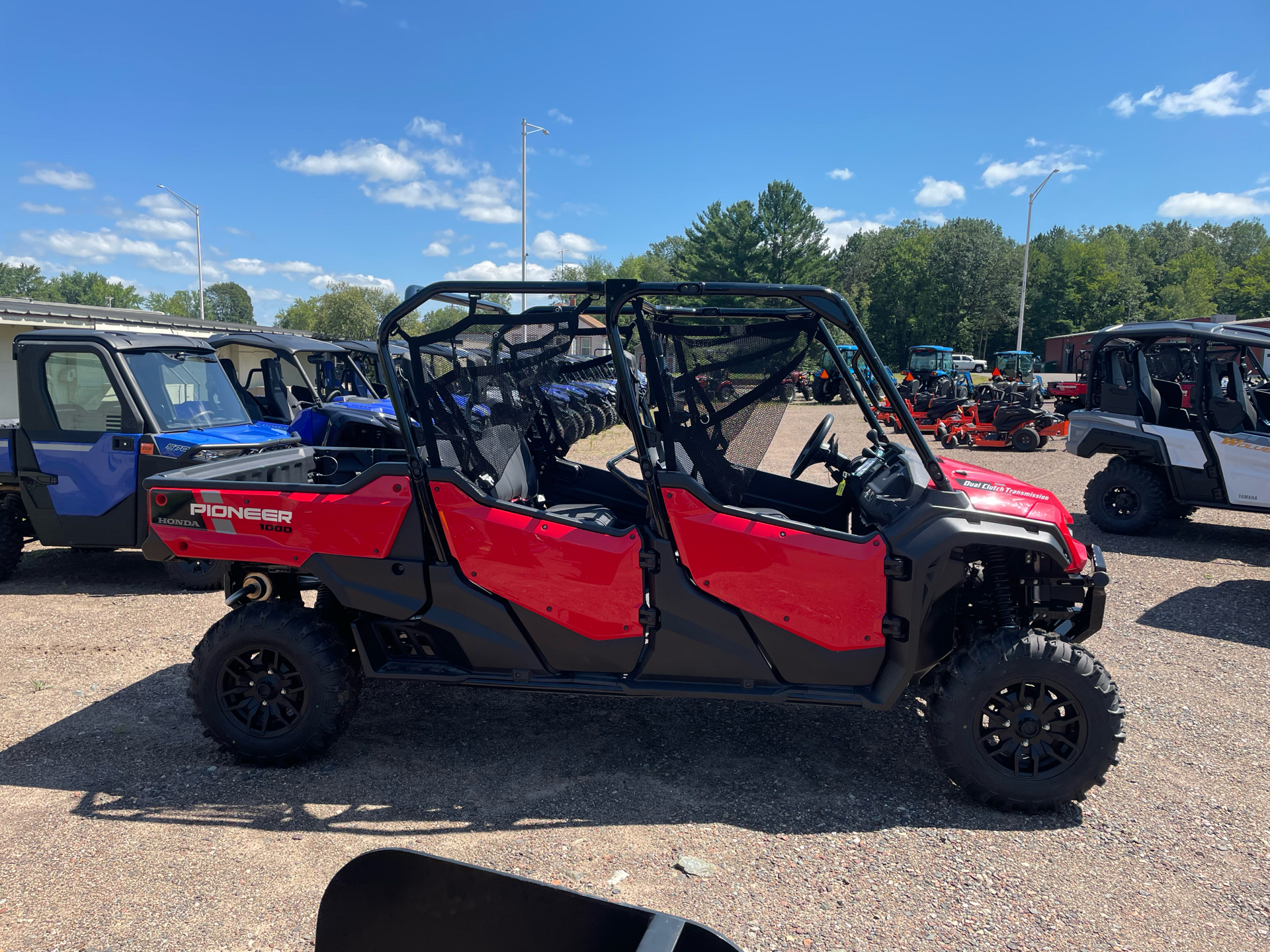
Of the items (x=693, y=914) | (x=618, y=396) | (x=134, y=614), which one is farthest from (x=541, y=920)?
(x=134, y=614)

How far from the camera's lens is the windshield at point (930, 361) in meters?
29.7

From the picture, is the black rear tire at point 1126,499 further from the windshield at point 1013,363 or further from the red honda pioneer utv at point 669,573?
the windshield at point 1013,363

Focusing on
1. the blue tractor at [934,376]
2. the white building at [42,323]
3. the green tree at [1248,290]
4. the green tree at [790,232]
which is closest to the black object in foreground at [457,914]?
the white building at [42,323]

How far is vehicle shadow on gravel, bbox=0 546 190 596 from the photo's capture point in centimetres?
635

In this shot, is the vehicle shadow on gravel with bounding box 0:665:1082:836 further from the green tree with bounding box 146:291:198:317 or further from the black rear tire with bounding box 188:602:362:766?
the green tree with bounding box 146:291:198:317

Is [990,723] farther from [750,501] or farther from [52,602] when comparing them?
[52,602]

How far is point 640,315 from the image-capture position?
Result: 11.3 ft

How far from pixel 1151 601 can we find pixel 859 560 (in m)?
4.45

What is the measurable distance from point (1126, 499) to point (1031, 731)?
6.42 metres

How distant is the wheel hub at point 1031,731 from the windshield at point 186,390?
6418 millimetres

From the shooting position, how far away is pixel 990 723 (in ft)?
10.6

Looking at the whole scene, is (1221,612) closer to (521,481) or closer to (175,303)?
(521,481)

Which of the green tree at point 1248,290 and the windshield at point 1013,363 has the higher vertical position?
the green tree at point 1248,290

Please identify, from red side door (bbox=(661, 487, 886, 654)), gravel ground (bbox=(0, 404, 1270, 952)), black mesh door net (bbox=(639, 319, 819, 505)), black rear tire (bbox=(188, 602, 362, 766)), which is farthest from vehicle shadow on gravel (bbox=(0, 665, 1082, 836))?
black mesh door net (bbox=(639, 319, 819, 505))
